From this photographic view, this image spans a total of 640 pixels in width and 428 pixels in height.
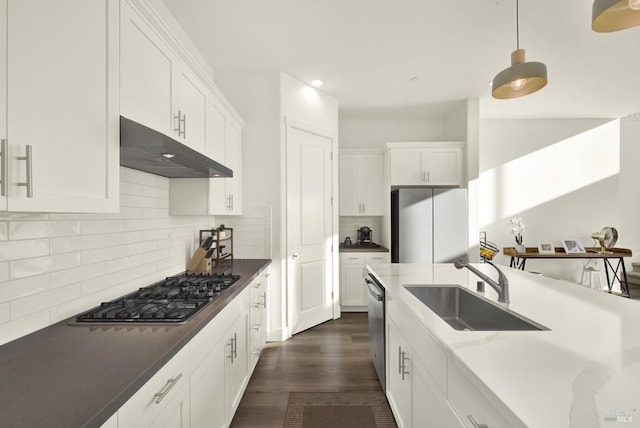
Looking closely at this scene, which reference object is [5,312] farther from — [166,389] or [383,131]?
[383,131]

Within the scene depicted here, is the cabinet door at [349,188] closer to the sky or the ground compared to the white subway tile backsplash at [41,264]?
closer to the sky

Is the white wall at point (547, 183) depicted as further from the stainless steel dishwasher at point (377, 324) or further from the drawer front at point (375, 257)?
the stainless steel dishwasher at point (377, 324)

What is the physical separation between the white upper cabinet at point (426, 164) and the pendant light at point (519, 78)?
7.43ft

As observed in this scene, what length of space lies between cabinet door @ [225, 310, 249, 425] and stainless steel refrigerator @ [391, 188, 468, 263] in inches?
100

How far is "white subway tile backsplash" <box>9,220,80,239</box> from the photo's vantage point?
3.83 feet

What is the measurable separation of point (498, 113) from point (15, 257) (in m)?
5.70

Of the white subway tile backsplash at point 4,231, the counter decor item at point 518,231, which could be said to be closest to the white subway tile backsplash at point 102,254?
the white subway tile backsplash at point 4,231

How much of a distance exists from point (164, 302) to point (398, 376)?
1423mm

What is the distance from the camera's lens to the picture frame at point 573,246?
4816 mm

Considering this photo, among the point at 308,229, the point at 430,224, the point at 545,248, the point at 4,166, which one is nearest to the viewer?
the point at 4,166

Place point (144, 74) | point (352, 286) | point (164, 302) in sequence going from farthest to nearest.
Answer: point (352, 286) → point (164, 302) → point (144, 74)

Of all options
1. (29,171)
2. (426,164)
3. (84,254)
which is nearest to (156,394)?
(29,171)

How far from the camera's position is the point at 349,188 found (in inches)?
187

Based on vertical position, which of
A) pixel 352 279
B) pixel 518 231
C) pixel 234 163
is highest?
pixel 234 163
